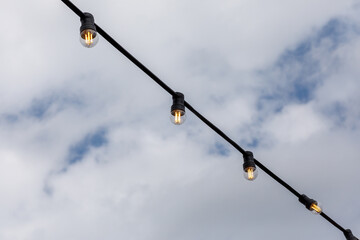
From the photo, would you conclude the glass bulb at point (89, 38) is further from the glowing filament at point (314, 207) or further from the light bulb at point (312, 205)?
the glowing filament at point (314, 207)

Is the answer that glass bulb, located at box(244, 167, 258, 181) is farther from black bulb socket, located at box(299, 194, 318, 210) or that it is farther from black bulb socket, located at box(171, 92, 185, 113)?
black bulb socket, located at box(171, 92, 185, 113)

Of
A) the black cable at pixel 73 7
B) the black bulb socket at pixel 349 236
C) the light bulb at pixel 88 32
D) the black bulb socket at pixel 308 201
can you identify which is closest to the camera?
the black cable at pixel 73 7

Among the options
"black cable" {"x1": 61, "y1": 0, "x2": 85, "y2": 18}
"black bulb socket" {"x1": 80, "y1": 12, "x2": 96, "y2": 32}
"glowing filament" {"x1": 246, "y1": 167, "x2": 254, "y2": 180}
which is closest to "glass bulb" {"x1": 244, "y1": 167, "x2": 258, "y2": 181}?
"glowing filament" {"x1": 246, "y1": 167, "x2": 254, "y2": 180}

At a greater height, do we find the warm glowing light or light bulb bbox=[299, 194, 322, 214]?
the warm glowing light

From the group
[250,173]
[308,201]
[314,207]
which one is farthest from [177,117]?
[314,207]

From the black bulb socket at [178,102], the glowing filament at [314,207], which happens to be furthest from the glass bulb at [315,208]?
the black bulb socket at [178,102]

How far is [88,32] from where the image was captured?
5.33 metres

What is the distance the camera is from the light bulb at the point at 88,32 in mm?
5316

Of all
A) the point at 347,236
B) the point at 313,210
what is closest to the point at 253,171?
the point at 313,210

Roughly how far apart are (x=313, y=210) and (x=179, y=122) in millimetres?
3155

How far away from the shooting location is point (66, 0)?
4.99 meters

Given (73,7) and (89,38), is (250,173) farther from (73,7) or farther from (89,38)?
(73,7)

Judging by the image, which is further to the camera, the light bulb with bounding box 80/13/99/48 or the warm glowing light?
the warm glowing light

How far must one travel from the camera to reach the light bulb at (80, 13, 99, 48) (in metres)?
5.32
